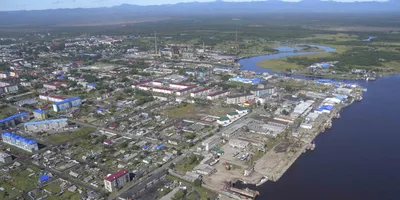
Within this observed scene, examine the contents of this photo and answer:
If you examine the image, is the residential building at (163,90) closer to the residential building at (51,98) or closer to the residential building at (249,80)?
the residential building at (249,80)

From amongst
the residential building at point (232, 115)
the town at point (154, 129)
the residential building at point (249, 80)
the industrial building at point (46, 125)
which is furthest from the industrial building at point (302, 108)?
the industrial building at point (46, 125)

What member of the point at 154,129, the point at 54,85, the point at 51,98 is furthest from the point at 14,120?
the point at 154,129

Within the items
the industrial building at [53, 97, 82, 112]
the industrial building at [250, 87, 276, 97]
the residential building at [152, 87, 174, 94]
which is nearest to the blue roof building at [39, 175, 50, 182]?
the industrial building at [53, 97, 82, 112]

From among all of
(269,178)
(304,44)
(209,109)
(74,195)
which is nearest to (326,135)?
(269,178)

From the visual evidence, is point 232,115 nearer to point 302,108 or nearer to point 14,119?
point 302,108

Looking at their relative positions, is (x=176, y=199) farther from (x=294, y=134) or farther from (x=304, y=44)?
(x=304, y=44)

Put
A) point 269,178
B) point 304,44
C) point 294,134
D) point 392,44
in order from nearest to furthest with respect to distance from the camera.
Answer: point 269,178
point 294,134
point 392,44
point 304,44

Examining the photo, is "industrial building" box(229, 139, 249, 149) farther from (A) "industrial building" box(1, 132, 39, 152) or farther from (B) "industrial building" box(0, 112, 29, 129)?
(B) "industrial building" box(0, 112, 29, 129)
